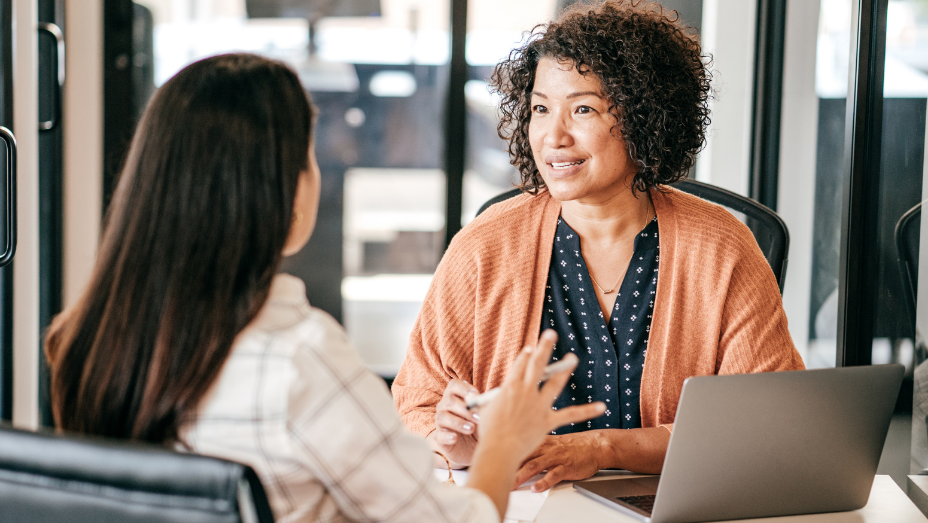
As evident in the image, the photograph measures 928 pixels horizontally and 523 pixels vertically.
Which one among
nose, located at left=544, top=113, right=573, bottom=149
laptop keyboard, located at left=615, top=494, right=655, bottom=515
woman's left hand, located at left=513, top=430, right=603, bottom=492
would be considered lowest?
laptop keyboard, located at left=615, top=494, right=655, bottom=515

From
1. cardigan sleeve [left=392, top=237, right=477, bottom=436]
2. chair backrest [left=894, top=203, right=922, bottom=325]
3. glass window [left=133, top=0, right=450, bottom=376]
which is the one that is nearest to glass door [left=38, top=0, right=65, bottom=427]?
glass window [left=133, top=0, right=450, bottom=376]

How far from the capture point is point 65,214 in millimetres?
3123

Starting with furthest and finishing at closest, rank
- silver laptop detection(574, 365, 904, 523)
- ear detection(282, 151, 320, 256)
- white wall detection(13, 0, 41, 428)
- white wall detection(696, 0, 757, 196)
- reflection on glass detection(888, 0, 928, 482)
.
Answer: white wall detection(696, 0, 757, 196), white wall detection(13, 0, 41, 428), reflection on glass detection(888, 0, 928, 482), silver laptop detection(574, 365, 904, 523), ear detection(282, 151, 320, 256)

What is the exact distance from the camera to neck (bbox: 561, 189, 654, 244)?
153cm

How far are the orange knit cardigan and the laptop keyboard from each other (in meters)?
0.29

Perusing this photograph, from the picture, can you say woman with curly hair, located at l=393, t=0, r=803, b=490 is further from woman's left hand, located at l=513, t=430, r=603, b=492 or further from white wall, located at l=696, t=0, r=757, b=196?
white wall, located at l=696, t=0, r=757, b=196

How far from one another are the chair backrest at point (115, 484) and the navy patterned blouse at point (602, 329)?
35.4 inches

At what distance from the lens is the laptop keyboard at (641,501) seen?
3.45 feet

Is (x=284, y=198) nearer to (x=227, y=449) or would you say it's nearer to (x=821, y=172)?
(x=227, y=449)

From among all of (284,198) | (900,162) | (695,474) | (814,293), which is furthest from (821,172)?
(284,198)

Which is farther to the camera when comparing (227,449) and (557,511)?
(557,511)

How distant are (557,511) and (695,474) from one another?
0.64 ft

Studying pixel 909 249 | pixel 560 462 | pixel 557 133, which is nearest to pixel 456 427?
pixel 560 462

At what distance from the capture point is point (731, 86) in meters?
2.79
